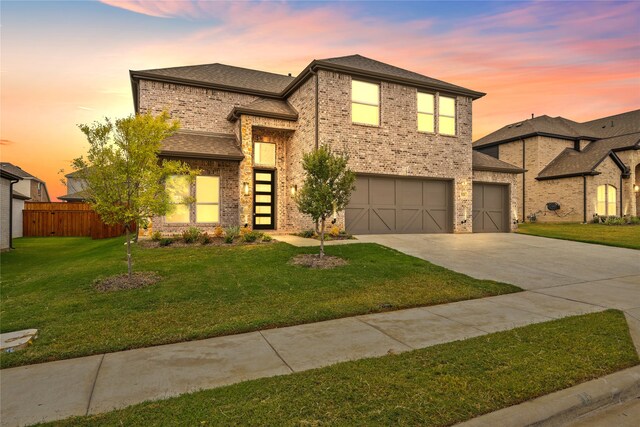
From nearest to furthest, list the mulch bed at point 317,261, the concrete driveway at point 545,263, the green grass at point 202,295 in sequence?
the green grass at point 202,295 < the concrete driveway at point 545,263 < the mulch bed at point 317,261

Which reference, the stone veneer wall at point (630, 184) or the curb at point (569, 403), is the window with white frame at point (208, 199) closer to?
the curb at point (569, 403)

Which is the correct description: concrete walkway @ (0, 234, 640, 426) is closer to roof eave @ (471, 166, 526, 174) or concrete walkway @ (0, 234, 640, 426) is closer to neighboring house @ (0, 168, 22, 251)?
roof eave @ (471, 166, 526, 174)

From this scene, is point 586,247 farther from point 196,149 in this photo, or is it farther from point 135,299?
point 196,149

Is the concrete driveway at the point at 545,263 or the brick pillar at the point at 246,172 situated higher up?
the brick pillar at the point at 246,172

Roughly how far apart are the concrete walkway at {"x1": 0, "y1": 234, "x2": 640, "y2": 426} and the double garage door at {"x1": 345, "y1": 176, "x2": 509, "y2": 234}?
7.34 meters

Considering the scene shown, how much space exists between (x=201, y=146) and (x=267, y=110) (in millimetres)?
3518

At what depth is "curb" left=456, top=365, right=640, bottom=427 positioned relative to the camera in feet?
8.95

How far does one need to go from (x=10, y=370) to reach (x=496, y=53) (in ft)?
60.0

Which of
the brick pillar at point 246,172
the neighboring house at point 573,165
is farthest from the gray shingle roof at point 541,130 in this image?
the brick pillar at point 246,172

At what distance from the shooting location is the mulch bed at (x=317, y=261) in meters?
9.09

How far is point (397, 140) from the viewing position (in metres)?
15.8

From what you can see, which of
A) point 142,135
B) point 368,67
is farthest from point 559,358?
point 368,67

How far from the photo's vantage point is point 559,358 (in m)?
3.83

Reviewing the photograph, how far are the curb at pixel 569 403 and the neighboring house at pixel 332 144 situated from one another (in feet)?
37.8
